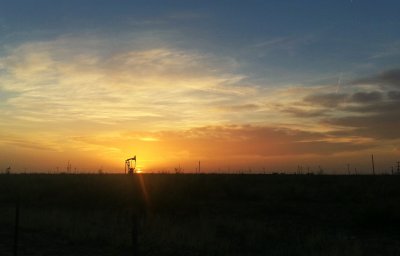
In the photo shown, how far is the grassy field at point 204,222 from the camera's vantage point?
20734mm

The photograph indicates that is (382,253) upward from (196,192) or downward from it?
downward

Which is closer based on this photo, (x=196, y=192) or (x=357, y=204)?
(x=357, y=204)

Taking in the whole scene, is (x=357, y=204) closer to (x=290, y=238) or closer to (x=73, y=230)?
(x=290, y=238)

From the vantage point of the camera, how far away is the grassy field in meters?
20.7

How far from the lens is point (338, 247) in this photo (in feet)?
65.9

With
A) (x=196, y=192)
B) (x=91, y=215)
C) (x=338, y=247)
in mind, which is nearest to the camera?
(x=338, y=247)

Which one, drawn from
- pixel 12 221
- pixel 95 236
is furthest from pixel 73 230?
pixel 12 221

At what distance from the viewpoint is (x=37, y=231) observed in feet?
82.0

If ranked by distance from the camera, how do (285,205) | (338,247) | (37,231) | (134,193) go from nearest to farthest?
(338,247) < (37,231) < (285,205) < (134,193)

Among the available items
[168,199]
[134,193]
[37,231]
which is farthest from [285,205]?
[37,231]

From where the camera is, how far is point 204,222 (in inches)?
1106

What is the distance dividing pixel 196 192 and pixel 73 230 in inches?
908

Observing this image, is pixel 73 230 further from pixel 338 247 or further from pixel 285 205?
pixel 285 205

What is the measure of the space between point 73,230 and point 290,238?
10.1 m
